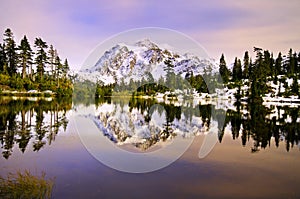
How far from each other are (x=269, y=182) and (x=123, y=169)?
471cm

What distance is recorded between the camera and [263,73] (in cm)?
10012

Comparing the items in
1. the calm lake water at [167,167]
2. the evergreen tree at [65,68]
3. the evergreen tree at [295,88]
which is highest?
the evergreen tree at [65,68]

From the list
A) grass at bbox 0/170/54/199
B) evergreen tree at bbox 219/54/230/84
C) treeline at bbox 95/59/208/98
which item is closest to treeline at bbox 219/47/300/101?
evergreen tree at bbox 219/54/230/84

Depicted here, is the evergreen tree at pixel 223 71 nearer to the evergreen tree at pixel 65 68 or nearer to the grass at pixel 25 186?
the evergreen tree at pixel 65 68

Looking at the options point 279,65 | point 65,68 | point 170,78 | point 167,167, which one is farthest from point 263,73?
point 167,167

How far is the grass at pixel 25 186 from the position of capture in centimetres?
769

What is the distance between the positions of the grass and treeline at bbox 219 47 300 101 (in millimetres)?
82026

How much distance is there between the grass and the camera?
25.2 feet

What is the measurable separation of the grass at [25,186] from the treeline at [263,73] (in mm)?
82026

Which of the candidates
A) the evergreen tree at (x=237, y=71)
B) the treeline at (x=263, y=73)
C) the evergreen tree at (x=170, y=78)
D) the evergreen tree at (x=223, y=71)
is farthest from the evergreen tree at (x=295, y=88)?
the evergreen tree at (x=237, y=71)

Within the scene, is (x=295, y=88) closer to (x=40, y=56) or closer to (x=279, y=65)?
(x=279, y=65)

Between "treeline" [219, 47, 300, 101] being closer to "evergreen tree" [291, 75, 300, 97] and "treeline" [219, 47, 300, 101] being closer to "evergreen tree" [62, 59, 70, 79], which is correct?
"evergreen tree" [291, 75, 300, 97]

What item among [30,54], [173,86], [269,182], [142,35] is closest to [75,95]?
[30,54]

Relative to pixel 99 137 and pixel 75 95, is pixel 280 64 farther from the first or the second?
pixel 99 137
